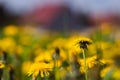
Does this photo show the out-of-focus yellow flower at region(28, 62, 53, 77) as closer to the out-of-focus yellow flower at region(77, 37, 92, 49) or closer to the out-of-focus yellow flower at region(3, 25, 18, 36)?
the out-of-focus yellow flower at region(77, 37, 92, 49)

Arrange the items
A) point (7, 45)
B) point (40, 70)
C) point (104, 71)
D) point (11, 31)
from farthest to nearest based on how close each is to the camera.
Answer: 1. point (11, 31)
2. point (7, 45)
3. point (104, 71)
4. point (40, 70)

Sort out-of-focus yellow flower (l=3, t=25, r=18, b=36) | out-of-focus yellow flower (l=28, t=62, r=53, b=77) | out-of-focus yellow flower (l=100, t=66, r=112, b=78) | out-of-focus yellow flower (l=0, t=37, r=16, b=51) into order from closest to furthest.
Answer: out-of-focus yellow flower (l=28, t=62, r=53, b=77) < out-of-focus yellow flower (l=100, t=66, r=112, b=78) < out-of-focus yellow flower (l=0, t=37, r=16, b=51) < out-of-focus yellow flower (l=3, t=25, r=18, b=36)

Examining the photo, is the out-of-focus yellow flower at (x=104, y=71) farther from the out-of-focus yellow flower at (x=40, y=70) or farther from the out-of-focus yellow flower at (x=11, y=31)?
the out-of-focus yellow flower at (x=11, y=31)

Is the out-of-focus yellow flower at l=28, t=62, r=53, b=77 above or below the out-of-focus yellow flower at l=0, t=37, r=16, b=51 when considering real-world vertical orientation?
below

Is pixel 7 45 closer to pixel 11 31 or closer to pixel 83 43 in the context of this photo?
pixel 11 31

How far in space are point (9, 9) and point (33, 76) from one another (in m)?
9.23

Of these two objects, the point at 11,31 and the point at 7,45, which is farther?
the point at 11,31

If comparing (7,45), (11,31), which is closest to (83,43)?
(7,45)

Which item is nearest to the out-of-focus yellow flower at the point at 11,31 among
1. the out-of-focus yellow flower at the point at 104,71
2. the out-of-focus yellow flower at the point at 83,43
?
the out-of-focus yellow flower at the point at 104,71

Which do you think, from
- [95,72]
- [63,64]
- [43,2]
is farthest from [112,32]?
[43,2]

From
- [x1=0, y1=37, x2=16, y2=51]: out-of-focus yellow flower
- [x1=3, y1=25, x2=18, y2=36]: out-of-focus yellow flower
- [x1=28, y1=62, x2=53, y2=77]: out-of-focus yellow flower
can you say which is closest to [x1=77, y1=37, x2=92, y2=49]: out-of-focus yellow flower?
[x1=28, y1=62, x2=53, y2=77]: out-of-focus yellow flower

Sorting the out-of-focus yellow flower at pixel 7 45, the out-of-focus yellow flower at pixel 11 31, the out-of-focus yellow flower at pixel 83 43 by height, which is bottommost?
the out-of-focus yellow flower at pixel 83 43

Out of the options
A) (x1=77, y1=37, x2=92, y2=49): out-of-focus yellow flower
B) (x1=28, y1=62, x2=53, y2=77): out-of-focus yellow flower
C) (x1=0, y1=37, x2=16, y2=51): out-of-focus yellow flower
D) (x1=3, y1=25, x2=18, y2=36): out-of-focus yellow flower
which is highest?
(x1=3, y1=25, x2=18, y2=36): out-of-focus yellow flower

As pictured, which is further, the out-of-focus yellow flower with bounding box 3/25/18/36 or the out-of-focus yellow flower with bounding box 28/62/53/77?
the out-of-focus yellow flower with bounding box 3/25/18/36
